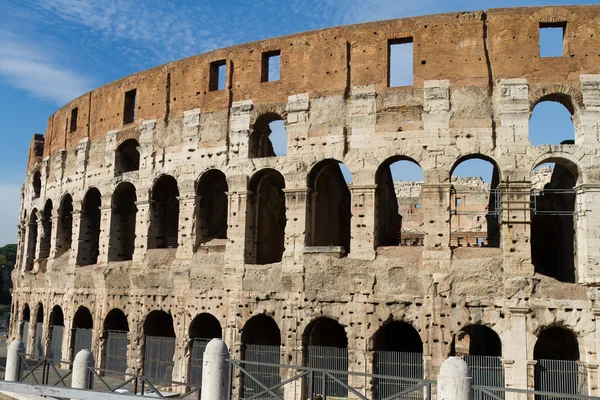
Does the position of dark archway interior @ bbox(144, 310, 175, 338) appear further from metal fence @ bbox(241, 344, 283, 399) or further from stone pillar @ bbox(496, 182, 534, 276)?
stone pillar @ bbox(496, 182, 534, 276)

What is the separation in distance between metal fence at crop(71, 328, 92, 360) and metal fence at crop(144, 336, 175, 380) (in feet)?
8.69

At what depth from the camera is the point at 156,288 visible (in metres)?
17.2

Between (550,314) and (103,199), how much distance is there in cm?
1330

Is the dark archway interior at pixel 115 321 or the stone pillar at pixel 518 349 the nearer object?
the stone pillar at pixel 518 349

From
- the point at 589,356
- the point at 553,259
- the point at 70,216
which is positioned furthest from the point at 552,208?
the point at 70,216

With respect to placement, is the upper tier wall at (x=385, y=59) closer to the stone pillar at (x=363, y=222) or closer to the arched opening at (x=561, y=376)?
the stone pillar at (x=363, y=222)

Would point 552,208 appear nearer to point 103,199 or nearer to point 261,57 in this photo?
point 261,57

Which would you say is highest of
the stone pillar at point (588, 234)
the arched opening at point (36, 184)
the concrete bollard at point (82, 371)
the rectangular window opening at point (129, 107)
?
the rectangular window opening at point (129, 107)

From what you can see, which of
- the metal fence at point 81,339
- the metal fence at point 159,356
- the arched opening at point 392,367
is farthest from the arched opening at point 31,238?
the arched opening at point 392,367

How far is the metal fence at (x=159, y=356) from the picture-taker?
16.8m

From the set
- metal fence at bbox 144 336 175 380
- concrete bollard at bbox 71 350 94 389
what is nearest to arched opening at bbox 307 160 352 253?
metal fence at bbox 144 336 175 380

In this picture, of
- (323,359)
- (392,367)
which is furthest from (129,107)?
(392,367)

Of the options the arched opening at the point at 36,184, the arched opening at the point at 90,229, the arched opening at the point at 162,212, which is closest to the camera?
the arched opening at the point at 162,212

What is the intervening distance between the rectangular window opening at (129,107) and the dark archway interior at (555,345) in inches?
531
